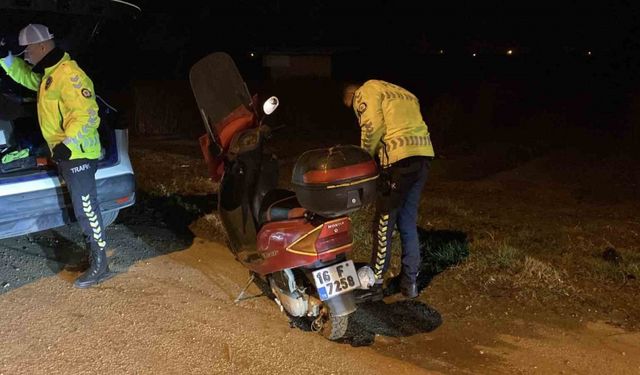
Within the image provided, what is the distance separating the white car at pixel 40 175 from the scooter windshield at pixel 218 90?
0.92 m

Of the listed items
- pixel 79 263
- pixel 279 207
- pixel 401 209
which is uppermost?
pixel 279 207

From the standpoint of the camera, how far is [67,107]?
14.7 feet

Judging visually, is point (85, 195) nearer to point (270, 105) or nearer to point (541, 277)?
point (270, 105)

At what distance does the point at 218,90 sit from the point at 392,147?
54.5 inches

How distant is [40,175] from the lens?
189 inches

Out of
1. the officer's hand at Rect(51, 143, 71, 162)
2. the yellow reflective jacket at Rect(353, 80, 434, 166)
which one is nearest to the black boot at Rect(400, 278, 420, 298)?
the yellow reflective jacket at Rect(353, 80, 434, 166)

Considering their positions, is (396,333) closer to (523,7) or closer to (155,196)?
(155,196)

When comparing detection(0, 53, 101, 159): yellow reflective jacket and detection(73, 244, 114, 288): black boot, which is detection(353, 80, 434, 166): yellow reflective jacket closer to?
detection(0, 53, 101, 159): yellow reflective jacket

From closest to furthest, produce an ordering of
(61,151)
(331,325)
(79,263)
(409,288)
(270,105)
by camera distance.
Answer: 1. (331,325)
2. (270,105)
3. (61,151)
4. (409,288)
5. (79,263)

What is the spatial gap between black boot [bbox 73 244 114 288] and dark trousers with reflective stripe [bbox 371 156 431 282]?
81.8 inches

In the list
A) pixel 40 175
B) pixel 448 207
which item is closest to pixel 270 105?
pixel 40 175

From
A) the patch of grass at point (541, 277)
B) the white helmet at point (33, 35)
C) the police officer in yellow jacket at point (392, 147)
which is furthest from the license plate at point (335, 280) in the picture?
the white helmet at point (33, 35)

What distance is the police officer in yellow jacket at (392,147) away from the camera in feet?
14.2

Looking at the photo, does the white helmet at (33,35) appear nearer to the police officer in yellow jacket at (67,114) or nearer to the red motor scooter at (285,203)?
the police officer in yellow jacket at (67,114)
